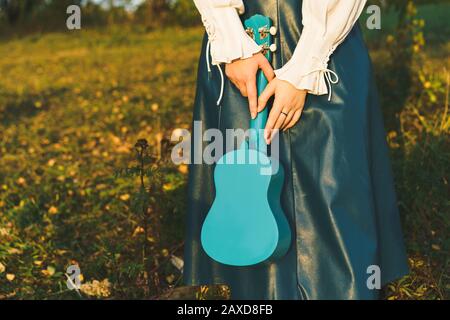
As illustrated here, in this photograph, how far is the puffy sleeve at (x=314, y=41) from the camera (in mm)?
1937

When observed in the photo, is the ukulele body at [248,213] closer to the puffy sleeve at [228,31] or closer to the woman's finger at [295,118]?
the woman's finger at [295,118]

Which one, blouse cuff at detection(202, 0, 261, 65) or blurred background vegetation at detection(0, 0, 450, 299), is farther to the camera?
blurred background vegetation at detection(0, 0, 450, 299)

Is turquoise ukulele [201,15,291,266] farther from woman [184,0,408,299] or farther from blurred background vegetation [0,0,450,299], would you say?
blurred background vegetation [0,0,450,299]

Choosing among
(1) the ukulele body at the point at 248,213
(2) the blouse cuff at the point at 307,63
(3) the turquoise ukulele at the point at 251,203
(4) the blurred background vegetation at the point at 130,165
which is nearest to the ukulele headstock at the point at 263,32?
(3) the turquoise ukulele at the point at 251,203

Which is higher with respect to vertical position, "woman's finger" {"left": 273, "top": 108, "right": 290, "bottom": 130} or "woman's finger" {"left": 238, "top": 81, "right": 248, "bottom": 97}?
"woman's finger" {"left": 238, "top": 81, "right": 248, "bottom": 97}

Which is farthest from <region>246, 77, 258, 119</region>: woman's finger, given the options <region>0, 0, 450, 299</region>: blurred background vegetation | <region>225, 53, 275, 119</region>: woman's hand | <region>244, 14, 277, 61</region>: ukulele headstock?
<region>0, 0, 450, 299</region>: blurred background vegetation

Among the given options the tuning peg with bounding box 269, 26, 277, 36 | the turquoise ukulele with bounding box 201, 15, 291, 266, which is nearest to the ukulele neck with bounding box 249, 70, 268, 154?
the turquoise ukulele with bounding box 201, 15, 291, 266

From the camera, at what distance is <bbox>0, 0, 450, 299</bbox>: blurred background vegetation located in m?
2.96

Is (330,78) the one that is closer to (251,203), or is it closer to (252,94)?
(252,94)

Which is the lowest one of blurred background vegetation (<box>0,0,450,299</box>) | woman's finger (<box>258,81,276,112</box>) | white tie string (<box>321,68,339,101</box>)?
blurred background vegetation (<box>0,0,450,299</box>)

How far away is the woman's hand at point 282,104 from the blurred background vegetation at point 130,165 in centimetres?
82

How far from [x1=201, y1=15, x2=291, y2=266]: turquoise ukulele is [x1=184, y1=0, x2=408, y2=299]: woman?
→ 42mm

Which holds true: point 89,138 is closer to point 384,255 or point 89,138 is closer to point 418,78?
point 418,78
